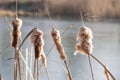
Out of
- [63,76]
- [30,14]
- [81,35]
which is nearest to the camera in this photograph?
[81,35]

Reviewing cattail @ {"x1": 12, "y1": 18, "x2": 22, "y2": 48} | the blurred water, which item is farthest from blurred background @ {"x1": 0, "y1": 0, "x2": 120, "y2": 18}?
cattail @ {"x1": 12, "y1": 18, "x2": 22, "y2": 48}

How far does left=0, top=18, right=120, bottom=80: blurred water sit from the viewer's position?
4761mm

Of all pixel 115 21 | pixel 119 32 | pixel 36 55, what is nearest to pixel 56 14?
pixel 115 21

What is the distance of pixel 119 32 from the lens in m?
16.8

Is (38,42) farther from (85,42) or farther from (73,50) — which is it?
(73,50)

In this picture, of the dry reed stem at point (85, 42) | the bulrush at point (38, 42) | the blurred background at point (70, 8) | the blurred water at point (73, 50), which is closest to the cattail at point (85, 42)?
the dry reed stem at point (85, 42)

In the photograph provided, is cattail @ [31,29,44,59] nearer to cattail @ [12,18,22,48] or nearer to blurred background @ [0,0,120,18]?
cattail @ [12,18,22,48]

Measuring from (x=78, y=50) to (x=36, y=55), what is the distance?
0.14 m

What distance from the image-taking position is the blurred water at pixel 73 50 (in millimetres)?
4761

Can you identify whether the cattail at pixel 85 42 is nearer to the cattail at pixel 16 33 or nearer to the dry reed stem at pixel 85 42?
the dry reed stem at pixel 85 42

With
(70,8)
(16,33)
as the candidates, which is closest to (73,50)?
(16,33)

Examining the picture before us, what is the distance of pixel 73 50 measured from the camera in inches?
271

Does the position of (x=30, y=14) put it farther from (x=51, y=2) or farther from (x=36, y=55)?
(x=36, y=55)

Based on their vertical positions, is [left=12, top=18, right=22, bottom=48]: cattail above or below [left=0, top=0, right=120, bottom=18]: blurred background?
above
